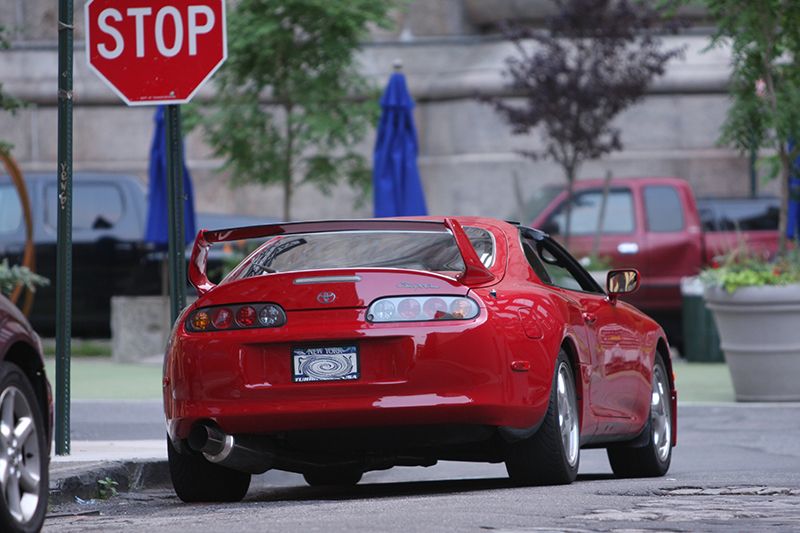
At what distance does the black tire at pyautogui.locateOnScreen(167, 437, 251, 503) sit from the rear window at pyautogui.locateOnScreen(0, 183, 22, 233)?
1284cm

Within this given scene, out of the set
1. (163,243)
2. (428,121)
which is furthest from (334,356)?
(428,121)

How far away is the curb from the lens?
8.83 metres

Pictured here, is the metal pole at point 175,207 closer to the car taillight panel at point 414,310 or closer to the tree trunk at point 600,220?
the car taillight panel at point 414,310

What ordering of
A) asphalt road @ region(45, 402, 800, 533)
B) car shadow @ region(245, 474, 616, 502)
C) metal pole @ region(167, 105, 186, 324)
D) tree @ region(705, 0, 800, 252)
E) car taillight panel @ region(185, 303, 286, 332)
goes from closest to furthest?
1. asphalt road @ region(45, 402, 800, 533)
2. car taillight panel @ region(185, 303, 286, 332)
3. car shadow @ region(245, 474, 616, 502)
4. metal pole @ region(167, 105, 186, 324)
5. tree @ region(705, 0, 800, 252)

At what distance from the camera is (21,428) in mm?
6445

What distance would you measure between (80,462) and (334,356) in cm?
201

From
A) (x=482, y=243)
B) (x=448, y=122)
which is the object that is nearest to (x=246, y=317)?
(x=482, y=243)

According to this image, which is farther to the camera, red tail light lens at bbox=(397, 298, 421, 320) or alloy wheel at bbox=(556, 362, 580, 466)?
Result: alloy wheel at bbox=(556, 362, 580, 466)

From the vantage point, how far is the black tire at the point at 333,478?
9.79 metres

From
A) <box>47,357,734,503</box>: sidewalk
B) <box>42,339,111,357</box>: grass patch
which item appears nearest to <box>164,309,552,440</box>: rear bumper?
<box>47,357,734,503</box>: sidewalk

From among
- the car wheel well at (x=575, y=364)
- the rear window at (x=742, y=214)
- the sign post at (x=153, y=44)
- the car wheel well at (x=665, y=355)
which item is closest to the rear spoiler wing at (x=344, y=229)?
the car wheel well at (x=575, y=364)

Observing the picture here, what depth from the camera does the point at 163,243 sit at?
20844mm

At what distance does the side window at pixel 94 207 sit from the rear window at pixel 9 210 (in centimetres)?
47

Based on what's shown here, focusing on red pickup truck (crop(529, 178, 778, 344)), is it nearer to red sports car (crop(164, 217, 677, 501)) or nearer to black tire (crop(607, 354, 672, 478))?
black tire (crop(607, 354, 672, 478))
